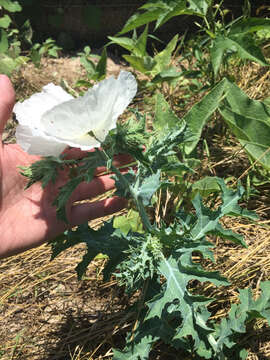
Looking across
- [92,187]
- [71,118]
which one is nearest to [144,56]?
[92,187]

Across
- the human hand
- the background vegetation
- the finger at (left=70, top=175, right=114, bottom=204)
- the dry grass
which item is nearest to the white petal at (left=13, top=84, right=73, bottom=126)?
the background vegetation

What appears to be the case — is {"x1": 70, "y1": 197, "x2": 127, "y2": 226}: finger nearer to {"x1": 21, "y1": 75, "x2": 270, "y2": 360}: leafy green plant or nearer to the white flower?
{"x1": 21, "y1": 75, "x2": 270, "y2": 360}: leafy green plant

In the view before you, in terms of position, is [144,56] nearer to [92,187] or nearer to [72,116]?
[92,187]

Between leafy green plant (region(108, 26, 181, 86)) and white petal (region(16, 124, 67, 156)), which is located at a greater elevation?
white petal (region(16, 124, 67, 156))

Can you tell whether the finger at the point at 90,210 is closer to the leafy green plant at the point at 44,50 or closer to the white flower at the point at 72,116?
the white flower at the point at 72,116

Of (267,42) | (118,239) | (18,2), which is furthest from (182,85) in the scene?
(18,2)
